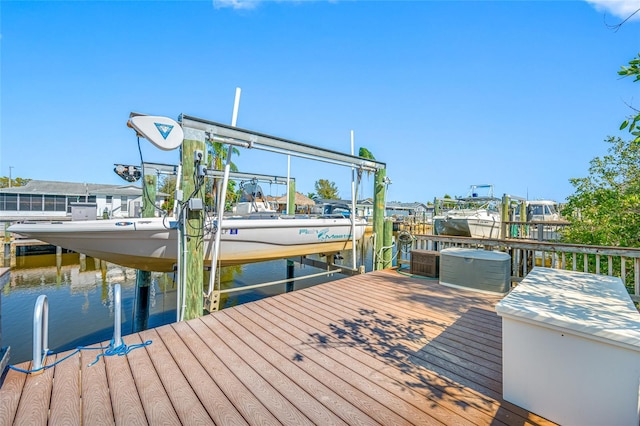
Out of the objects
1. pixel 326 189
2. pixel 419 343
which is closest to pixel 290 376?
pixel 419 343

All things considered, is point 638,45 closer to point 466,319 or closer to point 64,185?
point 466,319

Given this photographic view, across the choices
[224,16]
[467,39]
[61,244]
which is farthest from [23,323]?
[467,39]

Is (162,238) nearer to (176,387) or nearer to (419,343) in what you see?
(176,387)

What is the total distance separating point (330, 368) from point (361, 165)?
4.20 metres

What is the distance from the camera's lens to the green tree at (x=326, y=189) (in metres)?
42.7

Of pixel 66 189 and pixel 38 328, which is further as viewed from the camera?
pixel 66 189

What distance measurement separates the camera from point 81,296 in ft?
27.9

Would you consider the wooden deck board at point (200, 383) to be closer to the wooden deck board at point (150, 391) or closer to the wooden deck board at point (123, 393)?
the wooden deck board at point (150, 391)

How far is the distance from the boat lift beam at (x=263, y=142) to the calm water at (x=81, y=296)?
320 centimetres

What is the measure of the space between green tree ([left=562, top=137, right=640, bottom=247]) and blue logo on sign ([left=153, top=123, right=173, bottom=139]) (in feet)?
19.9

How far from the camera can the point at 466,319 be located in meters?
3.21

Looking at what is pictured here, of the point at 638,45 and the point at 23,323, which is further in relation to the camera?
the point at 23,323

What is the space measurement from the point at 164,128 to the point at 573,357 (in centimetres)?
400

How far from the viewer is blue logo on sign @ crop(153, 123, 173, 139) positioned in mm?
3092
